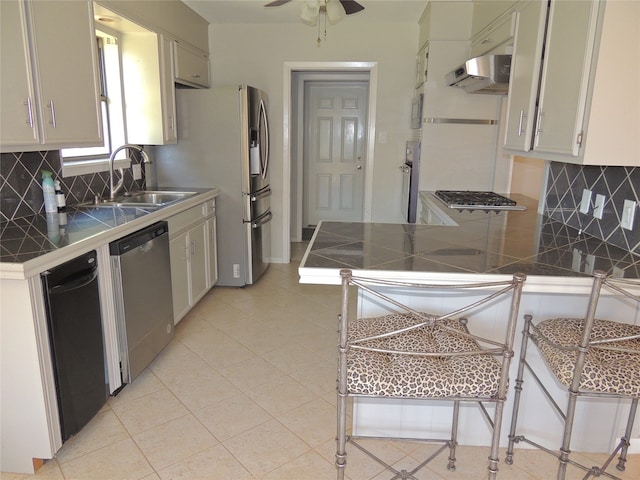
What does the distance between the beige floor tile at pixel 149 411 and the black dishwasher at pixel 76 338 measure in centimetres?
15

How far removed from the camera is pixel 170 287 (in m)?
2.80

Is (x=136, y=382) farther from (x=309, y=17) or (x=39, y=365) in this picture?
(x=309, y=17)

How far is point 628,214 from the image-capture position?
1.85 metres

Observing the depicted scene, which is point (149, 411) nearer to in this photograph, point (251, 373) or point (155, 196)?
point (251, 373)

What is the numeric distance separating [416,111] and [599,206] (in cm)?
222

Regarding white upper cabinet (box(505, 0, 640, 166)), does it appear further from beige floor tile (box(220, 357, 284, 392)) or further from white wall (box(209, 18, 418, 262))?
white wall (box(209, 18, 418, 262))

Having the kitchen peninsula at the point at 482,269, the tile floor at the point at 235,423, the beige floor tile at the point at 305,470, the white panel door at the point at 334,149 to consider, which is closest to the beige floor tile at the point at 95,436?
the tile floor at the point at 235,423

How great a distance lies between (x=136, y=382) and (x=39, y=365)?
823 millimetres

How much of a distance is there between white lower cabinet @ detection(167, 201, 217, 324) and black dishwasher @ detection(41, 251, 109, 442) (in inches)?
35.3

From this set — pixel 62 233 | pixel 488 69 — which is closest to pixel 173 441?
pixel 62 233

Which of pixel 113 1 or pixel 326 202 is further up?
pixel 113 1

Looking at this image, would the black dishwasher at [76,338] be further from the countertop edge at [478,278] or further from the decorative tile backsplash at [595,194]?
the decorative tile backsplash at [595,194]

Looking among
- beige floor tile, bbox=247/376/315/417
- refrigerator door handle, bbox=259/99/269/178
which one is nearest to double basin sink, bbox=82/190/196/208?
refrigerator door handle, bbox=259/99/269/178

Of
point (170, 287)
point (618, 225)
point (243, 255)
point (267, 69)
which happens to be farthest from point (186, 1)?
point (618, 225)
